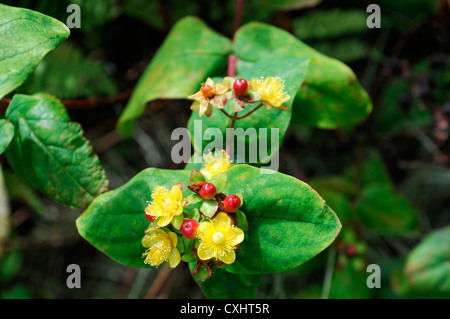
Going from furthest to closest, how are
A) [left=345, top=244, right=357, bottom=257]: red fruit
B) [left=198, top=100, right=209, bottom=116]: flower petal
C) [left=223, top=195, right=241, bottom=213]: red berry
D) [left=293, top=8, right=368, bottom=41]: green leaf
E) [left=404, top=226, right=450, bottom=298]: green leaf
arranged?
1. [left=293, top=8, right=368, bottom=41]: green leaf
2. [left=345, top=244, right=357, bottom=257]: red fruit
3. [left=404, top=226, right=450, bottom=298]: green leaf
4. [left=198, top=100, right=209, bottom=116]: flower petal
5. [left=223, top=195, right=241, bottom=213]: red berry

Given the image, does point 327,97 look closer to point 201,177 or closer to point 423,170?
point 201,177

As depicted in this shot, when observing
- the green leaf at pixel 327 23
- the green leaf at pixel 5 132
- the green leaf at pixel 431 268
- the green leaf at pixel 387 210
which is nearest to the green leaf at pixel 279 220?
the green leaf at pixel 5 132

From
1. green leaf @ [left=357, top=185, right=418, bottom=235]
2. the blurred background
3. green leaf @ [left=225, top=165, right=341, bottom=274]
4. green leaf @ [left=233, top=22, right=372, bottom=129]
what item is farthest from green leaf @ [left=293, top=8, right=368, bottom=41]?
green leaf @ [left=225, top=165, right=341, bottom=274]

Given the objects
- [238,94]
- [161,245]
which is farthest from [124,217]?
[238,94]

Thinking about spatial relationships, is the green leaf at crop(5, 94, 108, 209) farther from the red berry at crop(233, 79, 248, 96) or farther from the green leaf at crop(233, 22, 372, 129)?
the green leaf at crop(233, 22, 372, 129)

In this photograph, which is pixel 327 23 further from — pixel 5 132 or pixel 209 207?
pixel 5 132

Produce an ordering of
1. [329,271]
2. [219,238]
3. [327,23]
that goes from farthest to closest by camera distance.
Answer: [327,23] < [329,271] < [219,238]
